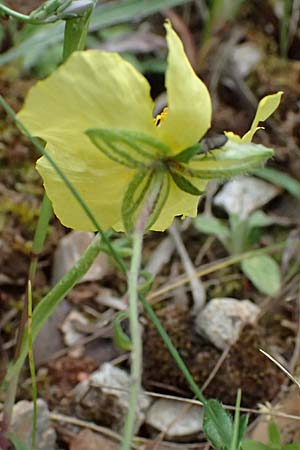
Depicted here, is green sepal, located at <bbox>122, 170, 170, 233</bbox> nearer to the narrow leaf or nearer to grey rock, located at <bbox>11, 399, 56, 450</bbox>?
the narrow leaf

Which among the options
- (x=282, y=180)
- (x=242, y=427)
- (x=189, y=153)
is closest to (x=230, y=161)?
(x=189, y=153)

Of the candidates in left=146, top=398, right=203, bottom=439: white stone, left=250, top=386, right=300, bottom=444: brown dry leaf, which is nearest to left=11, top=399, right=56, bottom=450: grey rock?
left=146, top=398, right=203, bottom=439: white stone

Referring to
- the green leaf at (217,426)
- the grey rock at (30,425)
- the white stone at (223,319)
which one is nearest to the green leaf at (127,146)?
the green leaf at (217,426)

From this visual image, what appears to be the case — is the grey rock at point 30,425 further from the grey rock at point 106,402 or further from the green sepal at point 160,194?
the green sepal at point 160,194

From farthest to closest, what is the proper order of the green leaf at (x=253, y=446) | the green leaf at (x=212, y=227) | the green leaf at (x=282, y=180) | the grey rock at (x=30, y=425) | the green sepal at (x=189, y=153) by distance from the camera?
the green leaf at (x=282, y=180), the green leaf at (x=212, y=227), the grey rock at (x=30, y=425), the green leaf at (x=253, y=446), the green sepal at (x=189, y=153)

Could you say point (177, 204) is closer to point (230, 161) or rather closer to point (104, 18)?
point (230, 161)
